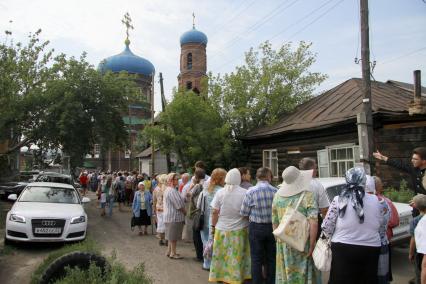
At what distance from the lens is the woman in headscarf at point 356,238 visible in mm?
3732

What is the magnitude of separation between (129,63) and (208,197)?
1775 inches

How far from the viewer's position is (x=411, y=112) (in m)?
11.1

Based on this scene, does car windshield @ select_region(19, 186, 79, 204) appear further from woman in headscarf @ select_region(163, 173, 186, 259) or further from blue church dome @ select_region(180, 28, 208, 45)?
blue church dome @ select_region(180, 28, 208, 45)

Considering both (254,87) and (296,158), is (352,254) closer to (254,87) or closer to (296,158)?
(296,158)

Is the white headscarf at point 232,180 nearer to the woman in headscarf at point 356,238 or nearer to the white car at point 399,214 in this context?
the woman in headscarf at point 356,238

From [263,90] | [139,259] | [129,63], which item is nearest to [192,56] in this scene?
[129,63]

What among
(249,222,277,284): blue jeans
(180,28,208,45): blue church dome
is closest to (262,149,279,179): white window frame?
(249,222,277,284): blue jeans

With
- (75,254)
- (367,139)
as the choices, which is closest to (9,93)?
(75,254)

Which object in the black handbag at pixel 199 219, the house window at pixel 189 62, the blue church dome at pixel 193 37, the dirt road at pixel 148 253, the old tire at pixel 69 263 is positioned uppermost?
the blue church dome at pixel 193 37

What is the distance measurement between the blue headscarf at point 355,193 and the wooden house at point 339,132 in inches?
341

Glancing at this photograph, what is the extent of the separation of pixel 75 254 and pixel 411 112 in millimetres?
10035

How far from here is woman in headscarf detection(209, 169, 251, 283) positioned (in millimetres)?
5570

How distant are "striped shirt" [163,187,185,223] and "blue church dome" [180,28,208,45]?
40.2m

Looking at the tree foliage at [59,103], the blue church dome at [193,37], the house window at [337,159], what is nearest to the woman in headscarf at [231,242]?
the house window at [337,159]
